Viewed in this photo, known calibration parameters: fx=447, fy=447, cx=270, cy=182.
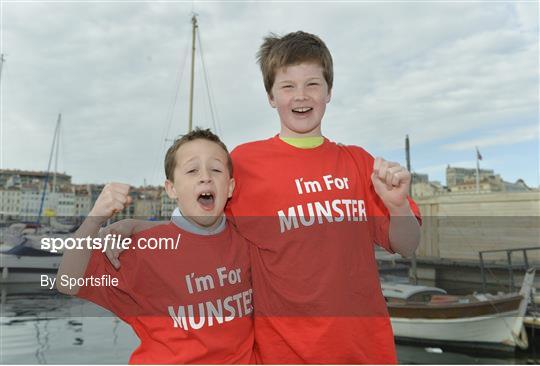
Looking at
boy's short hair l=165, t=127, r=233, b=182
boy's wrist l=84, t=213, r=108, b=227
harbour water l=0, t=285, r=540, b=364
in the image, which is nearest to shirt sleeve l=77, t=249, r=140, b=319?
boy's wrist l=84, t=213, r=108, b=227

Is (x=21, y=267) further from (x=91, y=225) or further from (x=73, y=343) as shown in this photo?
(x=91, y=225)

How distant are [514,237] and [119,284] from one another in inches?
905

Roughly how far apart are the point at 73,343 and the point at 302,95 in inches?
547

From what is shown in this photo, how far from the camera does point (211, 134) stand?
2.01m

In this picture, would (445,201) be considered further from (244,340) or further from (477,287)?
(244,340)

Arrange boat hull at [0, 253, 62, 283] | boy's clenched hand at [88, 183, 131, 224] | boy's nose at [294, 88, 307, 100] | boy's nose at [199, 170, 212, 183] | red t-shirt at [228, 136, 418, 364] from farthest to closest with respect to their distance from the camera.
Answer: boat hull at [0, 253, 62, 283]
boy's nose at [294, 88, 307, 100]
boy's nose at [199, 170, 212, 183]
red t-shirt at [228, 136, 418, 364]
boy's clenched hand at [88, 183, 131, 224]

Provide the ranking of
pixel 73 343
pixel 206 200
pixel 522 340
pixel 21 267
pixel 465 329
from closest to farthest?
1. pixel 206 200
2. pixel 522 340
3. pixel 465 329
4. pixel 73 343
5. pixel 21 267

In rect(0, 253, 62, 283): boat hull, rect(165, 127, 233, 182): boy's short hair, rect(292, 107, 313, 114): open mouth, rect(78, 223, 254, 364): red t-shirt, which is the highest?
rect(292, 107, 313, 114): open mouth

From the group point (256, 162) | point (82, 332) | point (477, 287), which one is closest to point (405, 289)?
point (477, 287)

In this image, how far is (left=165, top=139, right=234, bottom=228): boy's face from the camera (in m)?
1.89

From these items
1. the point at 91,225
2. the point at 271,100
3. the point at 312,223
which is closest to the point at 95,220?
the point at 91,225

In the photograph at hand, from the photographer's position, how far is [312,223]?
6.07 ft

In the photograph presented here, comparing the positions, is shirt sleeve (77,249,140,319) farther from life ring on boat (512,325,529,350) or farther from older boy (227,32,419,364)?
life ring on boat (512,325,529,350)

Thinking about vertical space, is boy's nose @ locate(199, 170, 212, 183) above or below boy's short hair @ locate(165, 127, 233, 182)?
below
